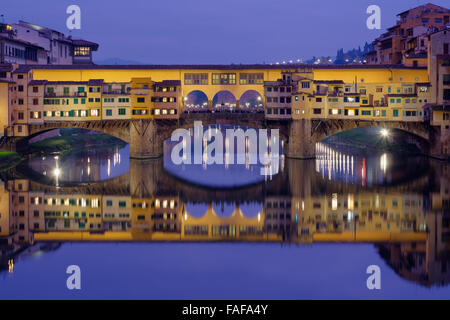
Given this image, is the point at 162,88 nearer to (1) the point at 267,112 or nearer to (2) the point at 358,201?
(1) the point at 267,112

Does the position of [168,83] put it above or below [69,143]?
above

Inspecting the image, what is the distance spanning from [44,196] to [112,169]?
14562mm

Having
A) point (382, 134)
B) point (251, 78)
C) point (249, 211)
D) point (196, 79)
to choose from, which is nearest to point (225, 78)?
point (251, 78)

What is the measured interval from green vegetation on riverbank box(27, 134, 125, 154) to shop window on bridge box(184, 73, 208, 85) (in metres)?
18.3

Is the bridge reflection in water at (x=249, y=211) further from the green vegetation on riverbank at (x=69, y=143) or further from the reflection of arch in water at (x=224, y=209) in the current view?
the green vegetation on riverbank at (x=69, y=143)

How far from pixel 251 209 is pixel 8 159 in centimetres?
2994

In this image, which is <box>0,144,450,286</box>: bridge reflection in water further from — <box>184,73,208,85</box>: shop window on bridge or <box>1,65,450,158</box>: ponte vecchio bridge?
<box>184,73,208,85</box>: shop window on bridge

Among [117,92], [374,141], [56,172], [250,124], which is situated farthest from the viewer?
[374,141]

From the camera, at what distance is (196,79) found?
207ft

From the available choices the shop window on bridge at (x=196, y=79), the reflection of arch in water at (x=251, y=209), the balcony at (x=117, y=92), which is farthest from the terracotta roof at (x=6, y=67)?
the reflection of arch in water at (x=251, y=209)

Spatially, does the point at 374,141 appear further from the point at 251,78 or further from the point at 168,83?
the point at 168,83

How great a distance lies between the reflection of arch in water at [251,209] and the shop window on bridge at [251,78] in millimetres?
30285

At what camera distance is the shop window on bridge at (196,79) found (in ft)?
207

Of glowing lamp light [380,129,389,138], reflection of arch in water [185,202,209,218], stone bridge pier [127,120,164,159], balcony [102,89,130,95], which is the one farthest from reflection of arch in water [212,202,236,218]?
glowing lamp light [380,129,389,138]
